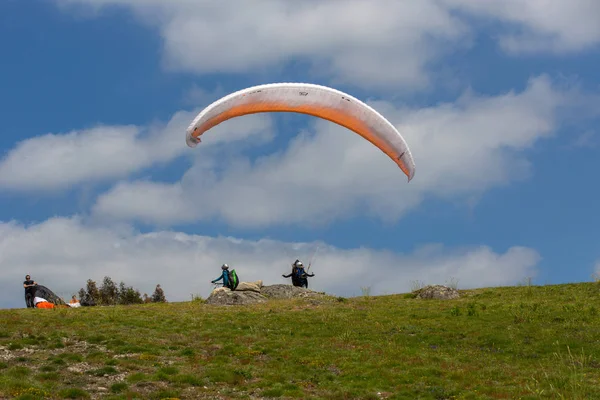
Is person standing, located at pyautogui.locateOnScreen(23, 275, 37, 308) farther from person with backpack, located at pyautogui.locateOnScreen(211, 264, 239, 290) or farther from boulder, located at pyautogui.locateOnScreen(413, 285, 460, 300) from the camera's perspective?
boulder, located at pyautogui.locateOnScreen(413, 285, 460, 300)

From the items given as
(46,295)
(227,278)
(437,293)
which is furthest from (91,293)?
(437,293)

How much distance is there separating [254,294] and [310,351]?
1811 centimetres

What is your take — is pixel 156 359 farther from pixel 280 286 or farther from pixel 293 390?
pixel 280 286

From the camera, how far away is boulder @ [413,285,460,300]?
1813 inches

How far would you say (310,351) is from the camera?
29375mm

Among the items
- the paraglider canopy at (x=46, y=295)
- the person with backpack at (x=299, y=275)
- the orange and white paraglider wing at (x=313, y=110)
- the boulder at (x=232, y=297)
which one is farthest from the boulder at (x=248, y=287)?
the orange and white paraglider wing at (x=313, y=110)

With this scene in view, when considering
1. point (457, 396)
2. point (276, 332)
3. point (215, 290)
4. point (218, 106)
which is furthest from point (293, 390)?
point (215, 290)

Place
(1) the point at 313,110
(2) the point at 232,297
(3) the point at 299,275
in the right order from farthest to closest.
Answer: (3) the point at 299,275, (2) the point at 232,297, (1) the point at 313,110

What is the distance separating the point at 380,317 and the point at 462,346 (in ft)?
24.9

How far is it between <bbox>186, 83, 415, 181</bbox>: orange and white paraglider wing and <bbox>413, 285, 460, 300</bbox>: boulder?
1293 centimetres

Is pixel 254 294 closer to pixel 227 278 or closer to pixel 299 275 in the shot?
pixel 227 278

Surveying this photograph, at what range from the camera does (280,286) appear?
1916 inches

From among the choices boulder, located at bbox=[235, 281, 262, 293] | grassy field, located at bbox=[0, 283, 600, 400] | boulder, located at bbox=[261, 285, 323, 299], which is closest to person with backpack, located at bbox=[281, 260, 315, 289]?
boulder, located at bbox=[261, 285, 323, 299]

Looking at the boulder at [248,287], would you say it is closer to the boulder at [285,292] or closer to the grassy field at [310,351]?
the boulder at [285,292]
